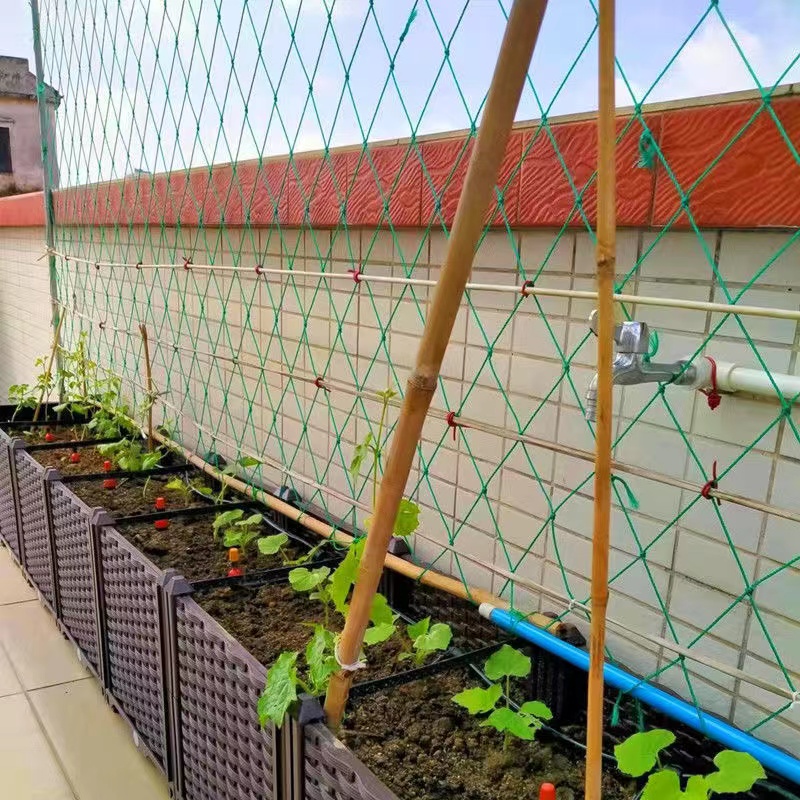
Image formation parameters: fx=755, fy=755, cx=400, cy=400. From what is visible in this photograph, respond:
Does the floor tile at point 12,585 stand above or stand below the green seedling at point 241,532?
below

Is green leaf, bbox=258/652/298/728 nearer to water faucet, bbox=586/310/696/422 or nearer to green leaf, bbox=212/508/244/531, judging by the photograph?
water faucet, bbox=586/310/696/422

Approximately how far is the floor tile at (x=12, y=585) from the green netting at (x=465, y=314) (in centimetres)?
76

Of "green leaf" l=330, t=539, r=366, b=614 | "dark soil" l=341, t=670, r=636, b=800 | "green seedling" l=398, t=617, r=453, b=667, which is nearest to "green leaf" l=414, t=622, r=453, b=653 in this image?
"green seedling" l=398, t=617, r=453, b=667

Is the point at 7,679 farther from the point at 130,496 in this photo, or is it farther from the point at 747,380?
the point at 747,380

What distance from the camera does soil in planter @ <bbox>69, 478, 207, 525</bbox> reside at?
2.36m

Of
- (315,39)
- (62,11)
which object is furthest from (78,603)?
(62,11)

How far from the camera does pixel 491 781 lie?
124cm

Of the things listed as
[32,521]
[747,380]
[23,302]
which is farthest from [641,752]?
[23,302]

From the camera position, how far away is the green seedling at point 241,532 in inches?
75.3

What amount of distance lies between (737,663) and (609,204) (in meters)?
0.87

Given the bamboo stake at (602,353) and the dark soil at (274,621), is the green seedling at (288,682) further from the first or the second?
the bamboo stake at (602,353)

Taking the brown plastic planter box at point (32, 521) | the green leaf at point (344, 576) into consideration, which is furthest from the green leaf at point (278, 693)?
the brown plastic planter box at point (32, 521)

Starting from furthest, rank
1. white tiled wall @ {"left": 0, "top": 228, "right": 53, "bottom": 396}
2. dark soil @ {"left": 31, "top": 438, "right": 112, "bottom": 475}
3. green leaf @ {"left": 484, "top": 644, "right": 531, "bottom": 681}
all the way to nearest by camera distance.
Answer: white tiled wall @ {"left": 0, "top": 228, "right": 53, "bottom": 396} → dark soil @ {"left": 31, "top": 438, "right": 112, "bottom": 475} → green leaf @ {"left": 484, "top": 644, "right": 531, "bottom": 681}

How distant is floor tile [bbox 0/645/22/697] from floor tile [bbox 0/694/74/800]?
0.14ft
